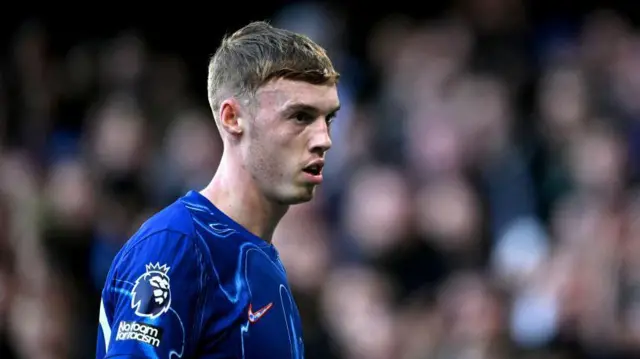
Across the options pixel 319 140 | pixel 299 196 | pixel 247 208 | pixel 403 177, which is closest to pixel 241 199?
pixel 247 208

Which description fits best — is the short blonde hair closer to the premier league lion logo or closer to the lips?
the lips

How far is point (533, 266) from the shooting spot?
960 centimetres

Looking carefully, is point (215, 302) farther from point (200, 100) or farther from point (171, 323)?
point (200, 100)

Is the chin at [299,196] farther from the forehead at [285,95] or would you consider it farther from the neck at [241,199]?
the forehead at [285,95]

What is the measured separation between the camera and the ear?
4.46 m

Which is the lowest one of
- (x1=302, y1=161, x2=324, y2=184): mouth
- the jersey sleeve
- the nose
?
the jersey sleeve

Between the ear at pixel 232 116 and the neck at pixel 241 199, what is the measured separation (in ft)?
0.35

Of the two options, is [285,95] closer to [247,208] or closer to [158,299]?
[247,208]

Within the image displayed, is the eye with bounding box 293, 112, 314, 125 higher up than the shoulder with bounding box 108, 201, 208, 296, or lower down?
higher up

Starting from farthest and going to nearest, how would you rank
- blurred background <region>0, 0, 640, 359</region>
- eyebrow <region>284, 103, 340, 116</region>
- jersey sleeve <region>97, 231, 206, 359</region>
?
blurred background <region>0, 0, 640, 359</region> → eyebrow <region>284, 103, 340, 116</region> → jersey sleeve <region>97, 231, 206, 359</region>

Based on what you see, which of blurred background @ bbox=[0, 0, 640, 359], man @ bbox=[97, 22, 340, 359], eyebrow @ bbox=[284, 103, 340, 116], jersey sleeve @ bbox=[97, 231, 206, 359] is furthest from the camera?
blurred background @ bbox=[0, 0, 640, 359]

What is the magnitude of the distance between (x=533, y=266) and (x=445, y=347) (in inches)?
39.9

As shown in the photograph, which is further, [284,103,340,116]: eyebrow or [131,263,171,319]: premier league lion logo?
[284,103,340,116]: eyebrow

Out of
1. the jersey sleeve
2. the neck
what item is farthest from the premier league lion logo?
the neck
